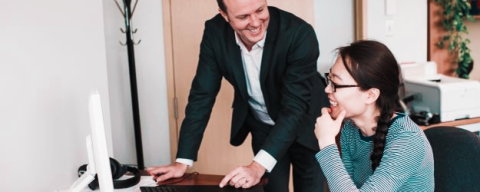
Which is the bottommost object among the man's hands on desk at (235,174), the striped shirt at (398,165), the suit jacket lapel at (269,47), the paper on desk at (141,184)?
the paper on desk at (141,184)

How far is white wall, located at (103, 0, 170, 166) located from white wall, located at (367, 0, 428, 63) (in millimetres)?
1424

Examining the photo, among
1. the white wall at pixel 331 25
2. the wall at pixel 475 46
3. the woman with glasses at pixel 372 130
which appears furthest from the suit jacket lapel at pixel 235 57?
the wall at pixel 475 46

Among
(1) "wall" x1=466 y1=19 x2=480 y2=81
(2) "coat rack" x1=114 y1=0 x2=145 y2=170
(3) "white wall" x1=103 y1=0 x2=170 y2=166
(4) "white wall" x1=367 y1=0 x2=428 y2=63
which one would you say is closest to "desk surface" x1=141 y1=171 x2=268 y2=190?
(2) "coat rack" x1=114 y1=0 x2=145 y2=170

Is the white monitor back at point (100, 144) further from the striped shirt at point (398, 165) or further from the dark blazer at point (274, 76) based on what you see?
the dark blazer at point (274, 76)

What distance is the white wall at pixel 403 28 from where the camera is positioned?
3652mm

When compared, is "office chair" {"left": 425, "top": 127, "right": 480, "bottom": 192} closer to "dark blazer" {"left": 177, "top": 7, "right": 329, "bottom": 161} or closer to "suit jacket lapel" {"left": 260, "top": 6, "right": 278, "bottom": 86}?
"dark blazer" {"left": 177, "top": 7, "right": 329, "bottom": 161}

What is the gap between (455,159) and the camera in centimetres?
149

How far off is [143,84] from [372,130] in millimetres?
1919

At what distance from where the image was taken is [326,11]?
355 cm

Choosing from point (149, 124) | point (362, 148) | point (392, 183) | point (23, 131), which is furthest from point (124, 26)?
point (392, 183)

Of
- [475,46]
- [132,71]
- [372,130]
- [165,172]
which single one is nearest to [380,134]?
[372,130]

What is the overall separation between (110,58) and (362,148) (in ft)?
6.07

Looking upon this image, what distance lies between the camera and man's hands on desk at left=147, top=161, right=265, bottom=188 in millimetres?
1688

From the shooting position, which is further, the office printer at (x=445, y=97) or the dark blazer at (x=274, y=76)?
the office printer at (x=445, y=97)
